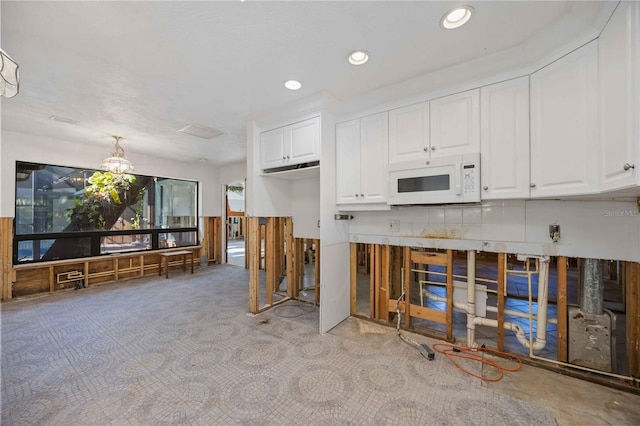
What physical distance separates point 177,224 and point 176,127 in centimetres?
301

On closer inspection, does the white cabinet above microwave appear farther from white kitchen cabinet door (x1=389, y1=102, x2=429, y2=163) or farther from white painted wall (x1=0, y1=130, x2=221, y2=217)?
white painted wall (x1=0, y1=130, x2=221, y2=217)

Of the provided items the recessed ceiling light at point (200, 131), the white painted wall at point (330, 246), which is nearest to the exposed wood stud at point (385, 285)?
the white painted wall at point (330, 246)

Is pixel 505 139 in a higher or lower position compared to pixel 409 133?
lower

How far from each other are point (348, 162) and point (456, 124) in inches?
42.8

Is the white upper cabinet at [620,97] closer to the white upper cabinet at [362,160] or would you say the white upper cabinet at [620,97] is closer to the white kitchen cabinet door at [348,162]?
the white upper cabinet at [362,160]

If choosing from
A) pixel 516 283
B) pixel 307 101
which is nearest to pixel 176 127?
pixel 307 101

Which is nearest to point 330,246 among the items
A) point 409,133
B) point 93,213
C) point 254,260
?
point 254,260

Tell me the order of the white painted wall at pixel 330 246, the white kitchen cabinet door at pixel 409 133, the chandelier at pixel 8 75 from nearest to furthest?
the chandelier at pixel 8 75 < the white kitchen cabinet door at pixel 409 133 < the white painted wall at pixel 330 246

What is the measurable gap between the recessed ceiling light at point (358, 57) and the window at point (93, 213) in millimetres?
5155

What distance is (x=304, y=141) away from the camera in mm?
2719

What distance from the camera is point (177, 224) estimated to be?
5.75m

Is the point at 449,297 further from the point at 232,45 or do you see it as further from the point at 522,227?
the point at 232,45

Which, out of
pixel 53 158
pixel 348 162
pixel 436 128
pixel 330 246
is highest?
pixel 53 158

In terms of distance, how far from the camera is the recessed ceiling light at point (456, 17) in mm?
1499
